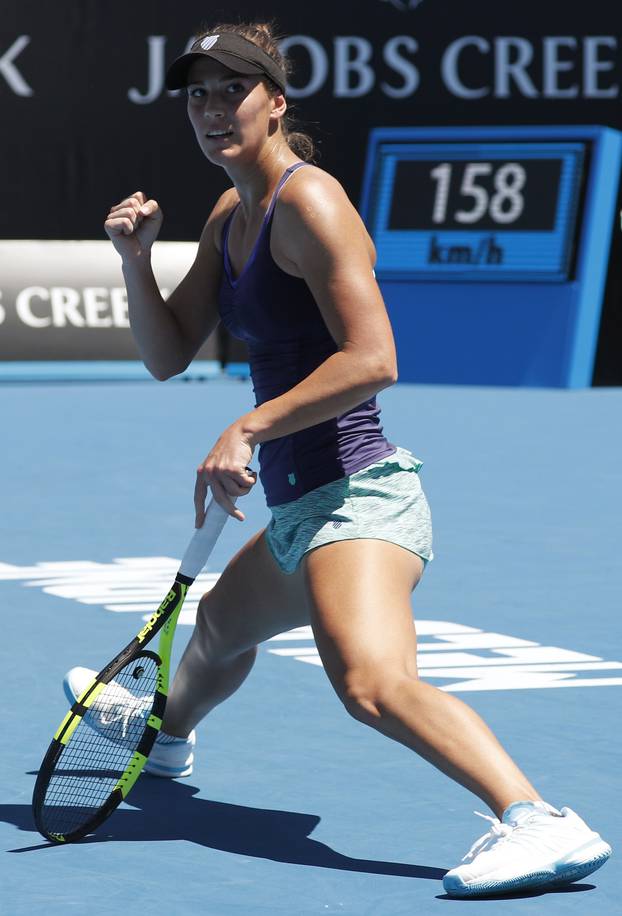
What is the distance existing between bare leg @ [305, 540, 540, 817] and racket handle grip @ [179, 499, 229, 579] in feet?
0.67

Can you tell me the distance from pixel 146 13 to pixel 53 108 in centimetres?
117

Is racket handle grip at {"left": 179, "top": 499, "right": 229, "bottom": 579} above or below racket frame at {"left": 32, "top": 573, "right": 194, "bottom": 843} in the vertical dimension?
above

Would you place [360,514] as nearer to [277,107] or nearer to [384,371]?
[384,371]

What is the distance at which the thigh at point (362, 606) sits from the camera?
121 inches

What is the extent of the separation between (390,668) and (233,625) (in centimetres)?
58

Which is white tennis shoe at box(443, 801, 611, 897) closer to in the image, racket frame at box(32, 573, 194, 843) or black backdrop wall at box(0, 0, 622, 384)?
racket frame at box(32, 573, 194, 843)

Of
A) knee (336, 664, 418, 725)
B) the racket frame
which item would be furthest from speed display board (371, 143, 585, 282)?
knee (336, 664, 418, 725)

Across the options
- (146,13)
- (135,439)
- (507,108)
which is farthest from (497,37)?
(135,439)

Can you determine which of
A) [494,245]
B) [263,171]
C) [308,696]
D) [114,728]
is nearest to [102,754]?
[114,728]

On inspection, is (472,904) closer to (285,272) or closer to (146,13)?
(285,272)

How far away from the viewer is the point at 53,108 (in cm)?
1608

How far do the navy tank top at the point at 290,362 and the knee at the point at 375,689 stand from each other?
1.38ft

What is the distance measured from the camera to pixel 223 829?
11.2 ft

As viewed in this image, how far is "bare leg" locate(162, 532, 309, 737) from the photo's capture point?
3.46 meters
